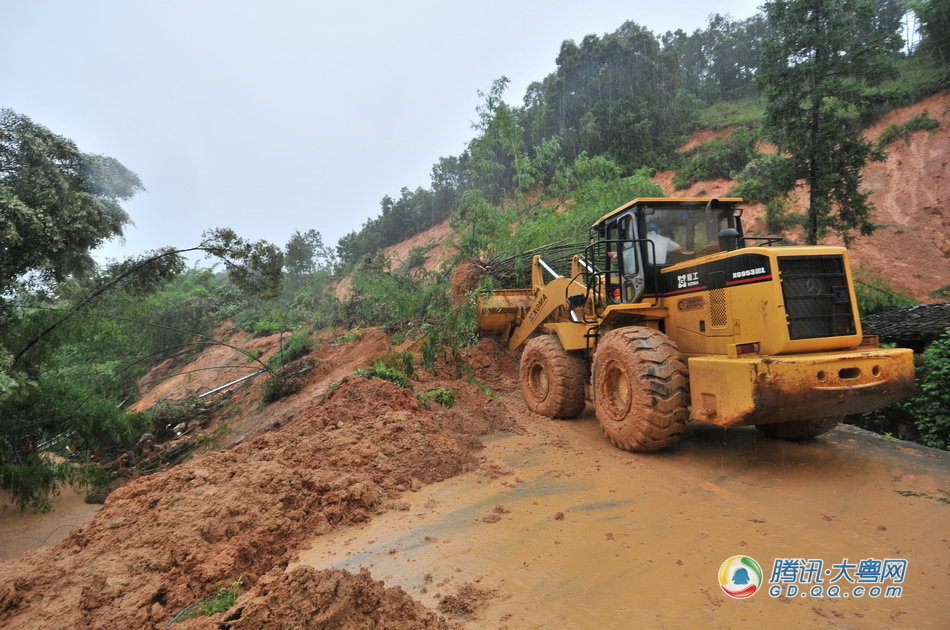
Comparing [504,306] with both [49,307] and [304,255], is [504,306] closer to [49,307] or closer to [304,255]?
[49,307]

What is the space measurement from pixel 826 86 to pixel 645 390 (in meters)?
12.1

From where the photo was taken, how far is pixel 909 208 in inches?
813

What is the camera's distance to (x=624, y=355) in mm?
4789

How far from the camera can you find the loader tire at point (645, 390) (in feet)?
14.7

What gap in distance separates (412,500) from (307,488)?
0.90 metres

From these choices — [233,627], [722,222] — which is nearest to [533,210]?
[722,222]

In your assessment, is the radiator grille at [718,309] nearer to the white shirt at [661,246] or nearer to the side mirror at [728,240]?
the side mirror at [728,240]

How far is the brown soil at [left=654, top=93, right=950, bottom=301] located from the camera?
1770 centimetres

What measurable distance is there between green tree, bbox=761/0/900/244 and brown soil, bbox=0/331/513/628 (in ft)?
39.1

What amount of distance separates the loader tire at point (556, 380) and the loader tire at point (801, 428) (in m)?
2.12

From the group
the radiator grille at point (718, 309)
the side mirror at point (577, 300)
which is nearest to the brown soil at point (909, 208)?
the side mirror at point (577, 300)

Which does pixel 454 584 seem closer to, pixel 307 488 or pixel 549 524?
pixel 549 524

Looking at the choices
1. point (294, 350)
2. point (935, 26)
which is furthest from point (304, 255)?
point (935, 26)

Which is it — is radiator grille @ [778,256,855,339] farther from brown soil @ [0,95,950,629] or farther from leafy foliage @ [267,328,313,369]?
leafy foliage @ [267,328,313,369]
